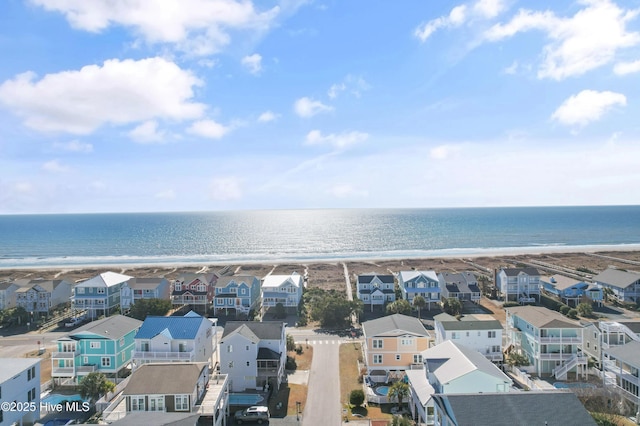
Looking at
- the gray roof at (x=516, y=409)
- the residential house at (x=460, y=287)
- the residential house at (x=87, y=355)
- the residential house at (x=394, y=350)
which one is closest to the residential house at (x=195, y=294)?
the residential house at (x=87, y=355)

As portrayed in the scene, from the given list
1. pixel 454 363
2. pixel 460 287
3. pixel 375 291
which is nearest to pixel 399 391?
pixel 454 363

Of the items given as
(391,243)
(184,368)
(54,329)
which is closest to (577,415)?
(184,368)

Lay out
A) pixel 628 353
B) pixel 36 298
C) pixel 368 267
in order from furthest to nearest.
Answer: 1. pixel 368 267
2. pixel 36 298
3. pixel 628 353

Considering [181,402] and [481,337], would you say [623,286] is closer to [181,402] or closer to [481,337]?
[481,337]

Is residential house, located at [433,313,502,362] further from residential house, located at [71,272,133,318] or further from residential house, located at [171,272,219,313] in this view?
residential house, located at [71,272,133,318]

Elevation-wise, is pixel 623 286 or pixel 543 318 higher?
pixel 543 318

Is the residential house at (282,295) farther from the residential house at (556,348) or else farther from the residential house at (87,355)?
the residential house at (556,348)
